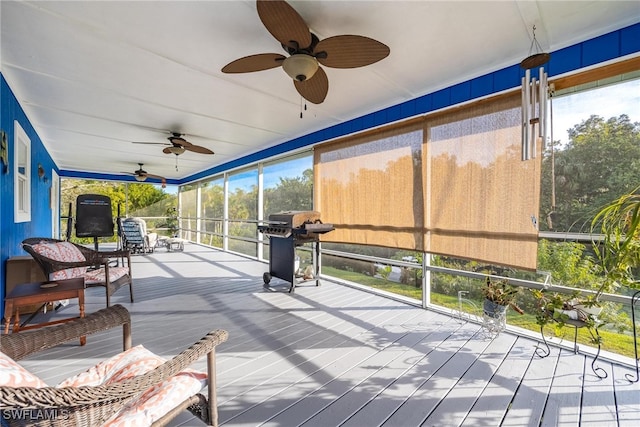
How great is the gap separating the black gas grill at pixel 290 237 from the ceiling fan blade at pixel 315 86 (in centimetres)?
191

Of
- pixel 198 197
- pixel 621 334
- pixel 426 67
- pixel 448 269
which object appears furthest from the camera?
pixel 198 197

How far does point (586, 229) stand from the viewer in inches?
107

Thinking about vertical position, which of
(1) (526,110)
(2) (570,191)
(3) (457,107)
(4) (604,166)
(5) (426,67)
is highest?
(5) (426,67)

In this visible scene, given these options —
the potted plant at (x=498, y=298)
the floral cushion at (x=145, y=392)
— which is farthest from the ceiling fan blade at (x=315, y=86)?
the potted plant at (x=498, y=298)

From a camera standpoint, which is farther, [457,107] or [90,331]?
[457,107]

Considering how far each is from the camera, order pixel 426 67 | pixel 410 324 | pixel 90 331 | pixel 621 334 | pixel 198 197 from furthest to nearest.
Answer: pixel 198 197 < pixel 410 324 < pixel 426 67 < pixel 621 334 < pixel 90 331

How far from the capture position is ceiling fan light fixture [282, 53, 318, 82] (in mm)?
2012

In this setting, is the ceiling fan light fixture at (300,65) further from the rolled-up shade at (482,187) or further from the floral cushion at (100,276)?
the floral cushion at (100,276)

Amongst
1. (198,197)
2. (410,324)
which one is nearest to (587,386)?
(410,324)

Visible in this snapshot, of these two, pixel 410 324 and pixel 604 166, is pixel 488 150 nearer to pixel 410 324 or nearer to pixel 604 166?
pixel 604 166

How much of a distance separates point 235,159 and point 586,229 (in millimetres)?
6918

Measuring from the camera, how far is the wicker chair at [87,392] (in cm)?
86

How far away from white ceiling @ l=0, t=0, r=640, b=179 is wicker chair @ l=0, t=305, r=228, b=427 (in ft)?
6.89

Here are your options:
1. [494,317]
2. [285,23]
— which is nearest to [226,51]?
[285,23]
